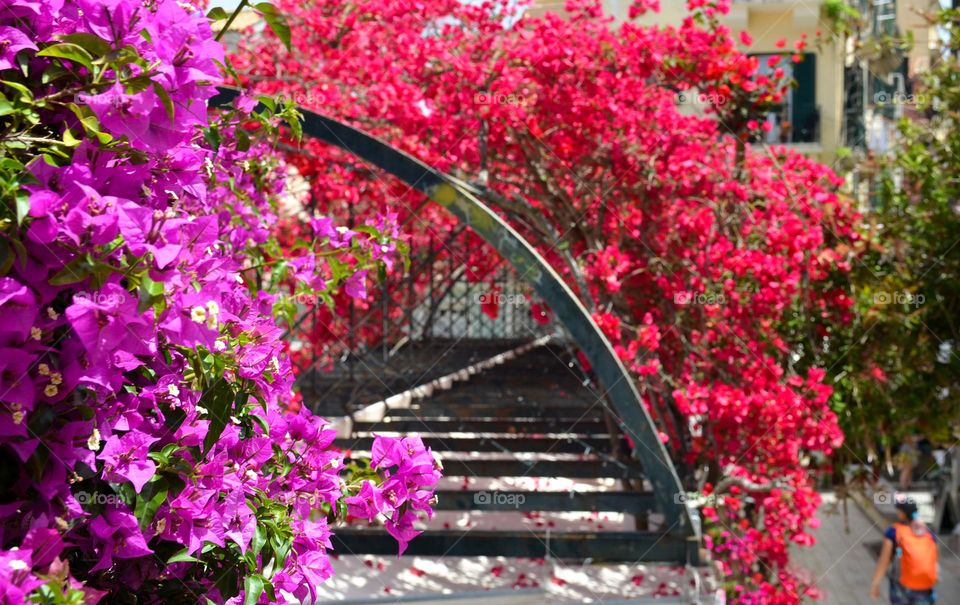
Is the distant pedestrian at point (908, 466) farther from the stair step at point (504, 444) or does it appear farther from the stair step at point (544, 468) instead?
the stair step at point (544, 468)

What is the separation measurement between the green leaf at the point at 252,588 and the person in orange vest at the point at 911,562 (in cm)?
591

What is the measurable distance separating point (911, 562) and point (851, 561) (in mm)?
4229

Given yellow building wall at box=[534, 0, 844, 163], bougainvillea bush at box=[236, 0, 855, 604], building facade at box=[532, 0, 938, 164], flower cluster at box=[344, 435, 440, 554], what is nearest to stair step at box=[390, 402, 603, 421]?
bougainvillea bush at box=[236, 0, 855, 604]

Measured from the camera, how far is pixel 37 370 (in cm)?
111

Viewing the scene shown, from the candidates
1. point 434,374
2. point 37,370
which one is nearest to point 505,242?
point 37,370

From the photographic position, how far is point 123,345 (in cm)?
112

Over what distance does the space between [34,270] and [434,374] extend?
7063 mm

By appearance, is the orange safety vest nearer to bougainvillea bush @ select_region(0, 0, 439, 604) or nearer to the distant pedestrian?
the distant pedestrian

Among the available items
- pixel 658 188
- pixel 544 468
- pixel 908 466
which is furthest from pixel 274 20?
pixel 908 466

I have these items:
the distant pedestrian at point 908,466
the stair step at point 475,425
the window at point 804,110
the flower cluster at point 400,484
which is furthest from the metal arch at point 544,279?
the window at point 804,110

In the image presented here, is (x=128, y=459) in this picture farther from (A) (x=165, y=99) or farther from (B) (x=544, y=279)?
(B) (x=544, y=279)

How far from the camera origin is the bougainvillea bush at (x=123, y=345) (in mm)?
1069

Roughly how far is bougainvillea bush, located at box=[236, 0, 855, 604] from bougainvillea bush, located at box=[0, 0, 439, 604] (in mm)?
4120

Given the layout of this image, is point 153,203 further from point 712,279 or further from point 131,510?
point 712,279
